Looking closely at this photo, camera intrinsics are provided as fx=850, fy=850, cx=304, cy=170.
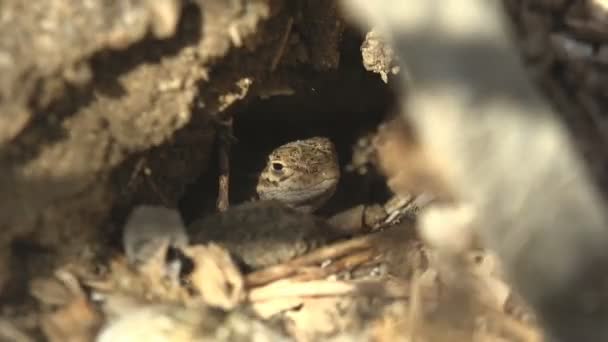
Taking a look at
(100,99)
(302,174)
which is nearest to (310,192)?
(302,174)

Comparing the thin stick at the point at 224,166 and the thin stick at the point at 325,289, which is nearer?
the thin stick at the point at 325,289

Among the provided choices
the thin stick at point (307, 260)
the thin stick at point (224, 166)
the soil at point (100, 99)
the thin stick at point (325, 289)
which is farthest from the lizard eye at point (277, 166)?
the thin stick at point (325, 289)

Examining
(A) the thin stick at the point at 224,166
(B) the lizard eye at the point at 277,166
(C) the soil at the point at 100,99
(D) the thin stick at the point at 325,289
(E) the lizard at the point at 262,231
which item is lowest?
(D) the thin stick at the point at 325,289

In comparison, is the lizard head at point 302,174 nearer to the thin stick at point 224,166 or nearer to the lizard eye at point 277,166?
the lizard eye at point 277,166

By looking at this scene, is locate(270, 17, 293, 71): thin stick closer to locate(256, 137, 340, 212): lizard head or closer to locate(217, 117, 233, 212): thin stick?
locate(217, 117, 233, 212): thin stick

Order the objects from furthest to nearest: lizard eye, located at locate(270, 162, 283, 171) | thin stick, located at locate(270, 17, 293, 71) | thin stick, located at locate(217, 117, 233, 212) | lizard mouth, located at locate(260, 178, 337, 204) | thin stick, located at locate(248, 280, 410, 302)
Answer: lizard eye, located at locate(270, 162, 283, 171)
lizard mouth, located at locate(260, 178, 337, 204)
thin stick, located at locate(217, 117, 233, 212)
thin stick, located at locate(270, 17, 293, 71)
thin stick, located at locate(248, 280, 410, 302)

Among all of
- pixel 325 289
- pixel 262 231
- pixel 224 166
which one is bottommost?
pixel 325 289

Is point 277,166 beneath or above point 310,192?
above

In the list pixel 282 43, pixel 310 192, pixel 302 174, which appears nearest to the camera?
pixel 282 43

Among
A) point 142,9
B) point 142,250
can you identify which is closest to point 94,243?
point 142,250

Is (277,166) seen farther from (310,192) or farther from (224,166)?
(224,166)

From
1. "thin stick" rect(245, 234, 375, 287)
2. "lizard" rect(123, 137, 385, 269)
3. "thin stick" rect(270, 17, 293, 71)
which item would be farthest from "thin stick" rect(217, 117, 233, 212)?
"thin stick" rect(245, 234, 375, 287)

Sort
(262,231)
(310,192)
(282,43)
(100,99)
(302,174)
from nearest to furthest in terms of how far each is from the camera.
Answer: (100,99), (262,231), (282,43), (310,192), (302,174)
